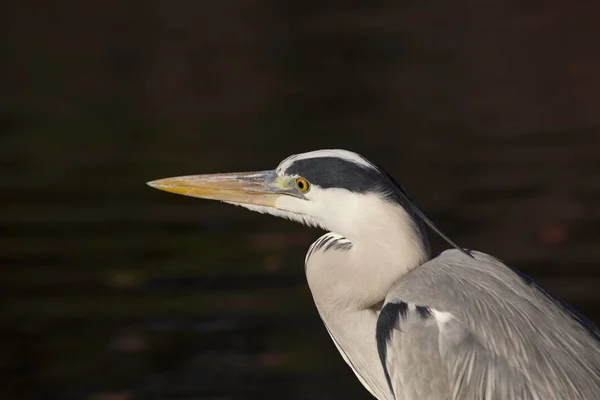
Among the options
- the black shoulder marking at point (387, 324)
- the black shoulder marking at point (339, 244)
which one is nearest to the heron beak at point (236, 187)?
the black shoulder marking at point (339, 244)

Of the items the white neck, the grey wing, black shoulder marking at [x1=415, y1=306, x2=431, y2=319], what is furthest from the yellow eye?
black shoulder marking at [x1=415, y1=306, x2=431, y2=319]

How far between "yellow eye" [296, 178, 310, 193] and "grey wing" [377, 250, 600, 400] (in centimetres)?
47

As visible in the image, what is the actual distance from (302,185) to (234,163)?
6.14 meters

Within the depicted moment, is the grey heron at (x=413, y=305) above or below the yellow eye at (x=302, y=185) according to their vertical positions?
below

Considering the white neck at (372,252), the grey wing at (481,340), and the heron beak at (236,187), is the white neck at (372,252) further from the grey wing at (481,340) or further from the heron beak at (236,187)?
the heron beak at (236,187)

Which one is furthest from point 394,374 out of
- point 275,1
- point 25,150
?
point 275,1

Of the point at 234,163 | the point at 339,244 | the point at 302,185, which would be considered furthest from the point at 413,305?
the point at 234,163

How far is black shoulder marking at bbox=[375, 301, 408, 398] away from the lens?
12.5 ft

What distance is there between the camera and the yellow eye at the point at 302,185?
4.09m

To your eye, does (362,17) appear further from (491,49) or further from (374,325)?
(374,325)

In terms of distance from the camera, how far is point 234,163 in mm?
10234

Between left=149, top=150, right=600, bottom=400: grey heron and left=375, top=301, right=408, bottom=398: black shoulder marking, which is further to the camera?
left=375, top=301, right=408, bottom=398: black shoulder marking

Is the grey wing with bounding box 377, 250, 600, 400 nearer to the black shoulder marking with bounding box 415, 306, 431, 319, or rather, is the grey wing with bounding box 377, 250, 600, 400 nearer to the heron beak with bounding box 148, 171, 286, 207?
the black shoulder marking with bounding box 415, 306, 431, 319

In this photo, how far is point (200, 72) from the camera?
15367mm
